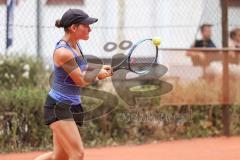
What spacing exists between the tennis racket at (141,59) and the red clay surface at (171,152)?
50.1 inches

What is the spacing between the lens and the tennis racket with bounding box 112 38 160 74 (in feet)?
20.5

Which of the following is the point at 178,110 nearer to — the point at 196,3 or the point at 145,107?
the point at 145,107

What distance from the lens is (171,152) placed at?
8555 millimetres

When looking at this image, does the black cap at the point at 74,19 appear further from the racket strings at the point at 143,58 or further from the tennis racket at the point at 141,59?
the racket strings at the point at 143,58

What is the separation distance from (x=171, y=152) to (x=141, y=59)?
180 cm

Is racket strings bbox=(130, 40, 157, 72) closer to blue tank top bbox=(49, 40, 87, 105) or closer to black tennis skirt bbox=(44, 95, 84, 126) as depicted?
blue tank top bbox=(49, 40, 87, 105)

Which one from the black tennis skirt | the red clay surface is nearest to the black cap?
the black tennis skirt

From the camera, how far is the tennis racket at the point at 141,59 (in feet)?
20.5

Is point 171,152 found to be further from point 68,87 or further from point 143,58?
point 68,87

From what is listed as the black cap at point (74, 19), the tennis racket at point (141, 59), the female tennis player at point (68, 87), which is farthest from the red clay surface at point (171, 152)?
the black cap at point (74, 19)

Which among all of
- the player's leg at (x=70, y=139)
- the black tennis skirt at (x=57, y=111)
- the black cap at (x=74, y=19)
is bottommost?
the player's leg at (x=70, y=139)

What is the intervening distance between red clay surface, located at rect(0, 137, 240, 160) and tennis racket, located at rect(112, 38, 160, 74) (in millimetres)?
1273

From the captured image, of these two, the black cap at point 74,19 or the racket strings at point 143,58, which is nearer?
the black cap at point 74,19

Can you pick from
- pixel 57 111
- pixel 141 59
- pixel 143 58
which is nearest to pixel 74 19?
pixel 57 111
